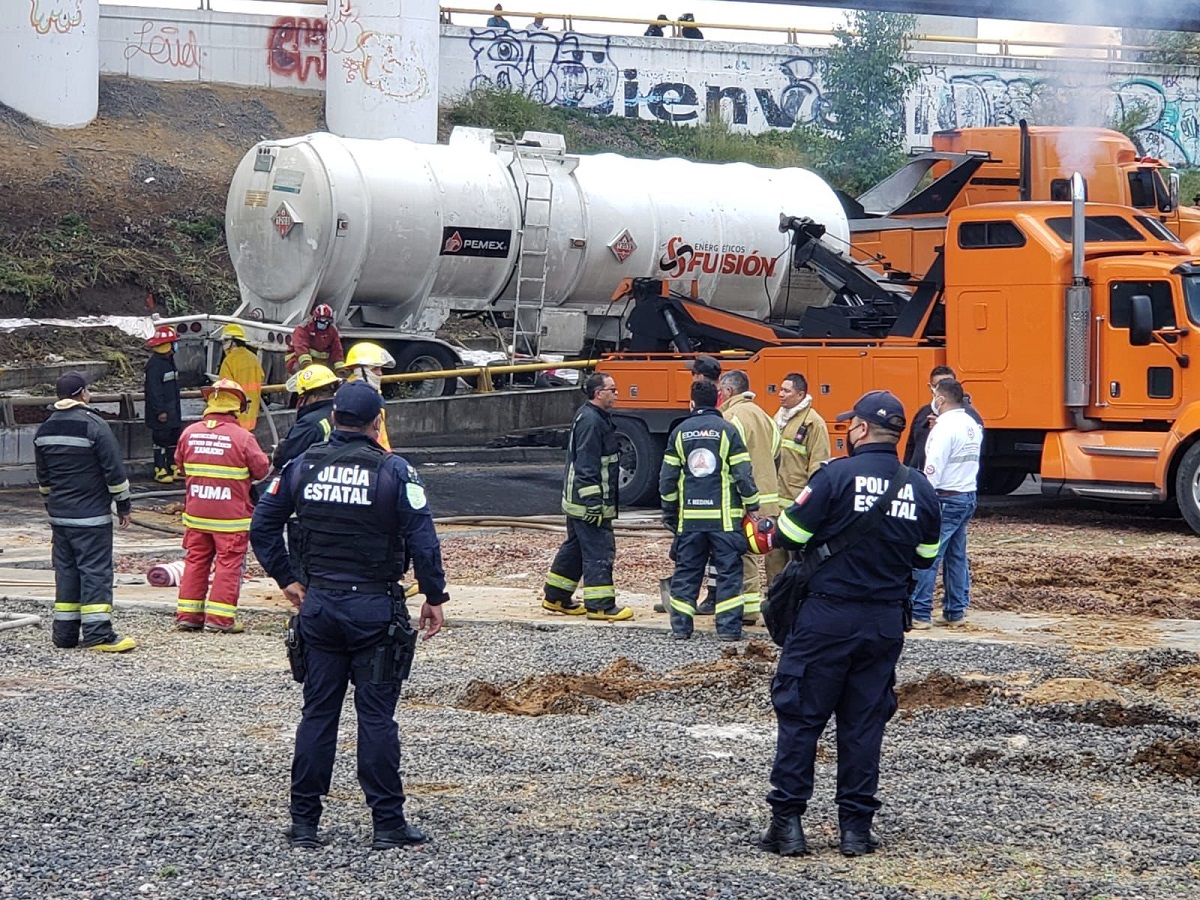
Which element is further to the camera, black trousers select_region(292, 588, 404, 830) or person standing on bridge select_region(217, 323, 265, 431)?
person standing on bridge select_region(217, 323, 265, 431)

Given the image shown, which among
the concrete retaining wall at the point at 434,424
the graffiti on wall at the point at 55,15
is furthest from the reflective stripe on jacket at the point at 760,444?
the graffiti on wall at the point at 55,15

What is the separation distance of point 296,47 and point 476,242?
644 inches

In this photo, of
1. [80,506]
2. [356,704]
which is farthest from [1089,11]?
[356,704]

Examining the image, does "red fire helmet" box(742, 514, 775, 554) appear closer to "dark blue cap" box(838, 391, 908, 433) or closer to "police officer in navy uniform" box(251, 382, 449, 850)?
"dark blue cap" box(838, 391, 908, 433)

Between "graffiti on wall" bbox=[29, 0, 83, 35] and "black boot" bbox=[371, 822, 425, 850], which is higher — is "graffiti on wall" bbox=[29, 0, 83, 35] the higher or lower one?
the higher one

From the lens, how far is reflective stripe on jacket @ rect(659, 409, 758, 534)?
33.2ft

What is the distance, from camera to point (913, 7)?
16.8m

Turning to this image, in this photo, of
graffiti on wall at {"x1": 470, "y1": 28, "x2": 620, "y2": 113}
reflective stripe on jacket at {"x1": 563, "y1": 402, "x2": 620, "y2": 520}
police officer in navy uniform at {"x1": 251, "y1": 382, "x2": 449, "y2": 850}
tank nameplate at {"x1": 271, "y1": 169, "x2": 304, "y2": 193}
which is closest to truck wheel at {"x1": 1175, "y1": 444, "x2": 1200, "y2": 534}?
reflective stripe on jacket at {"x1": 563, "y1": 402, "x2": 620, "y2": 520}

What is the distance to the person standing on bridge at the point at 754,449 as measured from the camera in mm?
10609

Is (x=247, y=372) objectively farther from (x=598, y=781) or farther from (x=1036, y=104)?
(x=1036, y=104)

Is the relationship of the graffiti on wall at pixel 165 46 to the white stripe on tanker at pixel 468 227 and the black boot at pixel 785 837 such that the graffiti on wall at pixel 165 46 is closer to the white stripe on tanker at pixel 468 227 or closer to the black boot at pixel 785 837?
the white stripe on tanker at pixel 468 227

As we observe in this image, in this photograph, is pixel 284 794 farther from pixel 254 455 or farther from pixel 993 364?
pixel 993 364

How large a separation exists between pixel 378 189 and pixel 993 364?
7253mm

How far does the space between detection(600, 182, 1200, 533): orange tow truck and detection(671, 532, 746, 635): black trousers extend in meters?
6.51
